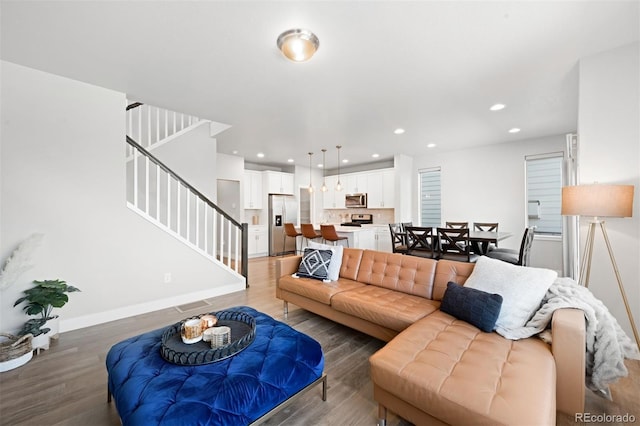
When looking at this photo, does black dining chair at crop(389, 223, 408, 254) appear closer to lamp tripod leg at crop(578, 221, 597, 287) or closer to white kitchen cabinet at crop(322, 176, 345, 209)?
lamp tripod leg at crop(578, 221, 597, 287)

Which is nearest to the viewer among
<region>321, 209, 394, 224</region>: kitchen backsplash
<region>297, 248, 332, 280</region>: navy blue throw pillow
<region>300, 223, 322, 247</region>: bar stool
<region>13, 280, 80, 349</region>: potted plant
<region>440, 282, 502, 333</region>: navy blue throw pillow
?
<region>440, 282, 502, 333</region>: navy blue throw pillow

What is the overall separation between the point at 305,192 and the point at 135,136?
483 cm

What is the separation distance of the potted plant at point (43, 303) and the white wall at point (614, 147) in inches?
200

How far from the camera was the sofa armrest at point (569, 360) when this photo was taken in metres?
1.47

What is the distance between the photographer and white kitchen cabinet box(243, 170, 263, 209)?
23.4ft

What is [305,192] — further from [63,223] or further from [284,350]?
[284,350]

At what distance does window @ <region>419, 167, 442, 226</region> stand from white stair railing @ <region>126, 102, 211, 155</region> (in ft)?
17.3

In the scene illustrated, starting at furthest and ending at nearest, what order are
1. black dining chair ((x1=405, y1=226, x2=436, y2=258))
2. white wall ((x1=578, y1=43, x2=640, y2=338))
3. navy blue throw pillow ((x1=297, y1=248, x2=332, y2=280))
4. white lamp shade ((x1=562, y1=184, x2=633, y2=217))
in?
black dining chair ((x1=405, y1=226, x2=436, y2=258)) < navy blue throw pillow ((x1=297, y1=248, x2=332, y2=280)) < white wall ((x1=578, y1=43, x2=640, y2=338)) < white lamp shade ((x1=562, y1=184, x2=633, y2=217))

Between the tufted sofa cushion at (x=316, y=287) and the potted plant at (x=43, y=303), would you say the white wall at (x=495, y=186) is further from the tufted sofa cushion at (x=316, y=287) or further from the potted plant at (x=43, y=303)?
the potted plant at (x=43, y=303)

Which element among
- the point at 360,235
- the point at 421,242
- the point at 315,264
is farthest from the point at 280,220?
the point at 315,264

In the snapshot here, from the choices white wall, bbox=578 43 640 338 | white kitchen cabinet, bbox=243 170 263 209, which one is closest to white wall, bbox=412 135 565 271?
white wall, bbox=578 43 640 338

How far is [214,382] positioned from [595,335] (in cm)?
232

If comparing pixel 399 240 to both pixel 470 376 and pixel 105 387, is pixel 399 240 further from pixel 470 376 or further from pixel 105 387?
pixel 105 387

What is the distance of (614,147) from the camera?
237cm
